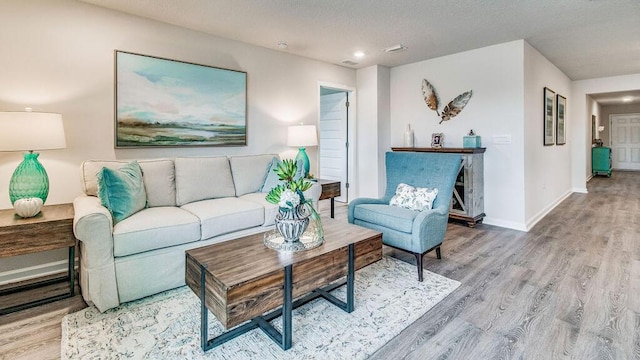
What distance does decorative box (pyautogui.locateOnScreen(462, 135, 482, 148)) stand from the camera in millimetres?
4344

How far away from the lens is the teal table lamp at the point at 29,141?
89.2 inches

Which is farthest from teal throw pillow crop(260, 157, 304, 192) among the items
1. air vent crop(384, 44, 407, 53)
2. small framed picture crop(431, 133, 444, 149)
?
small framed picture crop(431, 133, 444, 149)

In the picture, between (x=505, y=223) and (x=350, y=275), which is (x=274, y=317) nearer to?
(x=350, y=275)

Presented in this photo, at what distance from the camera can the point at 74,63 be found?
2.89 metres

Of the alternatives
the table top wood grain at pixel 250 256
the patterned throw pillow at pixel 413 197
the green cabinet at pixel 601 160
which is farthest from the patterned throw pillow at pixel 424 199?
the green cabinet at pixel 601 160

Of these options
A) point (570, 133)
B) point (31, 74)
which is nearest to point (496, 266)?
point (31, 74)

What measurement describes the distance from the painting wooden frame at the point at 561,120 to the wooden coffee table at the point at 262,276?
16.8 feet

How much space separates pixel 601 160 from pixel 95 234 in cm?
1201

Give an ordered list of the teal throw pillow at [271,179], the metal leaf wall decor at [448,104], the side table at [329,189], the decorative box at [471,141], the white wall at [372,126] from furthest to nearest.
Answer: the white wall at [372,126], the metal leaf wall decor at [448,104], the decorative box at [471,141], the side table at [329,189], the teal throw pillow at [271,179]

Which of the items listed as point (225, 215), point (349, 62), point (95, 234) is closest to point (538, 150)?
point (349, 62)

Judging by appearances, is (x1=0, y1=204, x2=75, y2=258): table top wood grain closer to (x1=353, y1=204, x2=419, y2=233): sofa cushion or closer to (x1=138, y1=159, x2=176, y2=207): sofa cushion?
(x1=138, y1=159, x2=176, y2=207): sofa cushion

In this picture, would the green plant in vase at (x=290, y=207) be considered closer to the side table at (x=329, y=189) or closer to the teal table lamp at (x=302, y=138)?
the side table at (x=329, y=189)

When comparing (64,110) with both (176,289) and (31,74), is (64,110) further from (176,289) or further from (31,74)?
(176,289)

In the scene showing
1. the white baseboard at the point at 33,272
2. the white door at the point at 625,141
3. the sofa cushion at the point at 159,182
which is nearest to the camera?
the white baseboard at the point at 33,272
